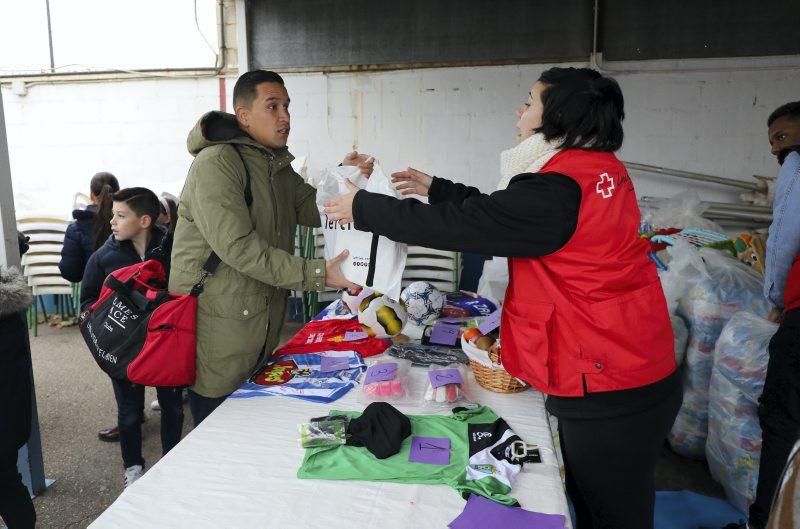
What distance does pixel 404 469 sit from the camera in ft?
4.46

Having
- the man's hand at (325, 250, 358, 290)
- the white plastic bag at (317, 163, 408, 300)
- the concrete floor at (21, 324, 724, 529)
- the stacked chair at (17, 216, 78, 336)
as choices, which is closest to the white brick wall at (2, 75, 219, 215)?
the stacked chair at (17, 216, 78, 336)

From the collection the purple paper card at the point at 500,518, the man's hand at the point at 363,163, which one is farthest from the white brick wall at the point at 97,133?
the purple paper card at the point at 500,518

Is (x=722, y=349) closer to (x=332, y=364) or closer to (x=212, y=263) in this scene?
(x=332, y=364)

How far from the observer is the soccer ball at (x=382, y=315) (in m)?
2.20

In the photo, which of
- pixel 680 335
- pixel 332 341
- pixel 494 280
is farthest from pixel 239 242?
pixel 494 280

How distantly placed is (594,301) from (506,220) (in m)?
0.29

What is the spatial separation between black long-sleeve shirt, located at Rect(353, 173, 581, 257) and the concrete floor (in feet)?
6.75

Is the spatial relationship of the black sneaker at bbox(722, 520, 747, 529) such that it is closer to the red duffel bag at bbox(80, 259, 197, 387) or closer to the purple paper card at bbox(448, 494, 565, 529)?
the purple paper card at bbox(448, 494, 565, 529)

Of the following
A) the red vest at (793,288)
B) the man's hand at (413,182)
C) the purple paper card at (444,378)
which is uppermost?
the man's hand at (413,182)

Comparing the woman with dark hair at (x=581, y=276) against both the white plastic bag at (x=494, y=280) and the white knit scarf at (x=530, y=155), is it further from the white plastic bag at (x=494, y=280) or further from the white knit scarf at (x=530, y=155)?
the white plastic bag at (x=494, y=280)

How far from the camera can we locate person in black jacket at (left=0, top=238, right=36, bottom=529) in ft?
5.83

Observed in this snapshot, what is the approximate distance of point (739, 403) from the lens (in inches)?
94.0

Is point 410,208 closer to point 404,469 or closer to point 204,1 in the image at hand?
point 404,469

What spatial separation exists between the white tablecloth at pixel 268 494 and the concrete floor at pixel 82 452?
58.3 inches
